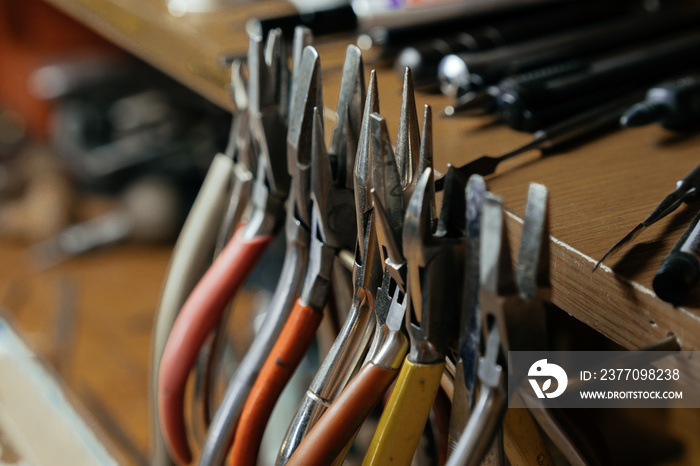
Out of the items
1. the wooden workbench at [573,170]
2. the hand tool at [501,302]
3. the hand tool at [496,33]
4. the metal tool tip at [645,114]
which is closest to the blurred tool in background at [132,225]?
the wooden workbench at [573,170]

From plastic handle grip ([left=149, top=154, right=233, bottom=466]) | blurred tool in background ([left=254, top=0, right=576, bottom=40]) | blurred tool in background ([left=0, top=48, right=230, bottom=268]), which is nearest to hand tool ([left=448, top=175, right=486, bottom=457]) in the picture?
plastic handle grip ([left=149, top=154, right=233, bottom=466])

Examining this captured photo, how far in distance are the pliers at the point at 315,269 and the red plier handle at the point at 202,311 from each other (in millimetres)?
57

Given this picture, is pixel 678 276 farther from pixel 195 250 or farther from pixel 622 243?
pixel 195 250

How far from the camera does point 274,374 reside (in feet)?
1.38

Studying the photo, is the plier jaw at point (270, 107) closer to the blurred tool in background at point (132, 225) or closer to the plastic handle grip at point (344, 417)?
the plastic handle grip at point (344, 417)

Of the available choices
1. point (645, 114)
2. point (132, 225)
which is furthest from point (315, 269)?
point (132, 225)

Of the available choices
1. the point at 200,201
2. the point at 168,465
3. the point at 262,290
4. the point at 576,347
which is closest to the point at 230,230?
A: the point at 200,201

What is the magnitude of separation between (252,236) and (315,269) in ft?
0.22

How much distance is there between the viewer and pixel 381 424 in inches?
13.5

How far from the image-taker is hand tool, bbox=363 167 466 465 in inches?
13.3

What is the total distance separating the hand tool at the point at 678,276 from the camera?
31 cm

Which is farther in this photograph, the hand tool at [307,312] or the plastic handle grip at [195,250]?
the plastic handle grip at [195,250]

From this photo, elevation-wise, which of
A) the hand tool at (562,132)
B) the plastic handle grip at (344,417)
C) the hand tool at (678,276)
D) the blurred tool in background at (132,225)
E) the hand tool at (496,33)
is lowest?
the blurred tool in background at (132,225)

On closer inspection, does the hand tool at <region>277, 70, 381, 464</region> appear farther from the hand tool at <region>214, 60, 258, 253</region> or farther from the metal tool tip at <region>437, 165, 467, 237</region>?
the hand tool at <region>214, 60, 258, 253</region>
